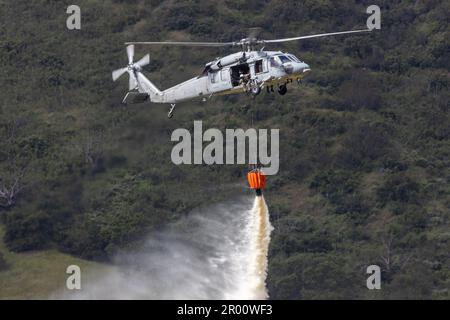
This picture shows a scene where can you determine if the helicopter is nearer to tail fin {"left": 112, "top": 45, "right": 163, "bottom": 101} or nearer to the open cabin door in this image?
the open cabin door

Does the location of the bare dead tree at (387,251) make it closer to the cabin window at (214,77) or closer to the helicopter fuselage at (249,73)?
the helicopter fuselage at (249,73)

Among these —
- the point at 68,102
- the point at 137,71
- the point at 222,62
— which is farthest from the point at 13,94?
the point at 222,62

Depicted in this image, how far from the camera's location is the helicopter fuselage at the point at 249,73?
2763 inches

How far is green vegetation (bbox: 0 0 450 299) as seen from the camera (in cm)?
8988

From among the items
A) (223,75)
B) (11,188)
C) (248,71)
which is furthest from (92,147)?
(248,71)

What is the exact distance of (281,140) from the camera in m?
104

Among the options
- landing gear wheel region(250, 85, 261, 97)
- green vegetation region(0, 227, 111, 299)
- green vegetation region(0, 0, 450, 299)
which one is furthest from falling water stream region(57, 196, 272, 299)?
landing gear wheel region(250, 85, 261, 97)

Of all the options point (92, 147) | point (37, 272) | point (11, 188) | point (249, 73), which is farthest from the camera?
point (11, 188)

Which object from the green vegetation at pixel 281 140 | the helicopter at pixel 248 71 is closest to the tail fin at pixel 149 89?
the helicopter at pixel 248 71

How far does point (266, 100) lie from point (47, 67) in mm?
15626

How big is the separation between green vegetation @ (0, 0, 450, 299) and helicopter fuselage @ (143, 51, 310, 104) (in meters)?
12.7

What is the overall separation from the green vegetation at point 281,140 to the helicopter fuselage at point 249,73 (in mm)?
12709

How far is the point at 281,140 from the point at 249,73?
110 feet

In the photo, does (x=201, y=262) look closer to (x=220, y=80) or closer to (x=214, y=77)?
(x=214, y=77)
